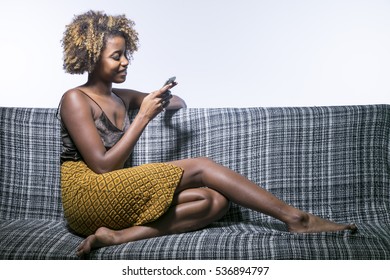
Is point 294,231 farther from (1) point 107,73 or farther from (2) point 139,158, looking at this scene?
(1) point 107,73

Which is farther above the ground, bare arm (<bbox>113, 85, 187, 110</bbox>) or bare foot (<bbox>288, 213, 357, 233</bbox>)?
bare arm (<bbox>113, 85, 187, 110</bbox>)

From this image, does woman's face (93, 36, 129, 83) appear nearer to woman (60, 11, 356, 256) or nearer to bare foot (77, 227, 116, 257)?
woman (60, 11, 356, 256)

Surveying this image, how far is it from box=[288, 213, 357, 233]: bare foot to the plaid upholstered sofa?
0.27m

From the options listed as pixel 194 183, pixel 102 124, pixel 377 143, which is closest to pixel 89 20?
pixel 102 124

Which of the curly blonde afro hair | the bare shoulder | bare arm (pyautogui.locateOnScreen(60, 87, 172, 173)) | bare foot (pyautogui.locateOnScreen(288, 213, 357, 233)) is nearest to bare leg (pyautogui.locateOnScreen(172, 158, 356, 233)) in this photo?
bare foot (pyautogui.locateOnScreen(288, 213, 357, 233))

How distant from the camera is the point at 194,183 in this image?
87.0 inches

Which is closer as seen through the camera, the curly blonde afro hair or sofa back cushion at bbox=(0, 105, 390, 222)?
the curly blonde afro hair

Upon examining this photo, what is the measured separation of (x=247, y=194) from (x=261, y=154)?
0.39 meters

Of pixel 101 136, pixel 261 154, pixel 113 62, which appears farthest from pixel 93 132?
pixel 261 154

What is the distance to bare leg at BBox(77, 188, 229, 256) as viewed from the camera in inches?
81.5

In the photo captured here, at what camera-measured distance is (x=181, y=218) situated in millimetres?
2156
